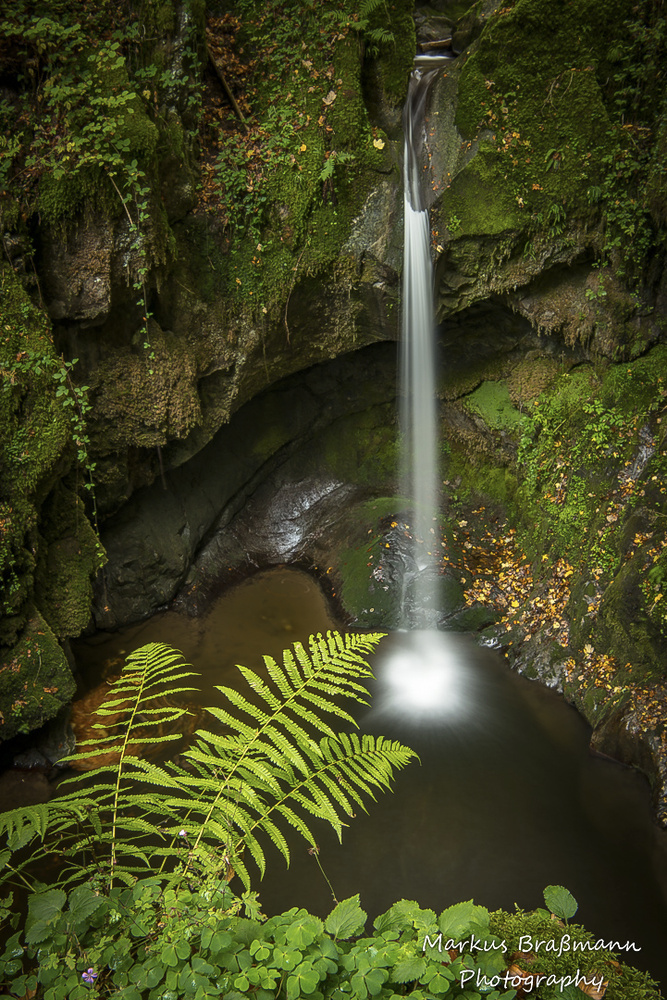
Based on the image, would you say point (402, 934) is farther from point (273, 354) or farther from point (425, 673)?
point (273, 354)

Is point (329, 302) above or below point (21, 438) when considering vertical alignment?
above

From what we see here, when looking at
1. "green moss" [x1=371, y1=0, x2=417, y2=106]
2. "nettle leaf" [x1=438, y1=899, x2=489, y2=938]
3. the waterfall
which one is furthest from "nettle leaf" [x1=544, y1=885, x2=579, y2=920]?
"green moss" [x1=371, y1=0, x2=417, y2=106]

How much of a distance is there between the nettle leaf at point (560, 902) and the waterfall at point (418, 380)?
5889mm

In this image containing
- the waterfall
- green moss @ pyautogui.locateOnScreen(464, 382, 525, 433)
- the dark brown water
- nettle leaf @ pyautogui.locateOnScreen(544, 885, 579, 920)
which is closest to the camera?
nettle leaf @ pyautogui.locateOnScreen(544, 885, 579, 920)

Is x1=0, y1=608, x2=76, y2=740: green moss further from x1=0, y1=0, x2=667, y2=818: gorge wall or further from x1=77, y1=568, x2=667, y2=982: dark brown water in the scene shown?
x1=77, y1=568, x2=667, y2=982: dark brown water

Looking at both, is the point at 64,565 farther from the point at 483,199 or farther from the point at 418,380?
the point at 483,199

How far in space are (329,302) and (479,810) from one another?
19.8ft

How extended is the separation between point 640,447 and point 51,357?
6055mm

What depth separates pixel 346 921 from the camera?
1.70 metres

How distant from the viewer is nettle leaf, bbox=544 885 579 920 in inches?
75.8

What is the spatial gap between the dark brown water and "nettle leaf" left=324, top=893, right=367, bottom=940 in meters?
3.14

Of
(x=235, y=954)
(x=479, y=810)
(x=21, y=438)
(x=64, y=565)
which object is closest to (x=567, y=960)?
(x=235, y=954)

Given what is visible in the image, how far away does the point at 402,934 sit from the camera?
1.77 meters

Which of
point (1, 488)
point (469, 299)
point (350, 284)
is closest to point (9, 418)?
point (1, 488)
